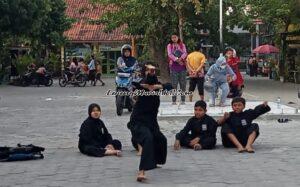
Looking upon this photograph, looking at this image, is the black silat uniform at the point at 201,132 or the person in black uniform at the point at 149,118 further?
the black silat uniform at the point at 201,132

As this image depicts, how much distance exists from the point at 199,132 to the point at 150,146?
264 centimetres

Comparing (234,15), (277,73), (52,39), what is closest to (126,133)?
(234,15)

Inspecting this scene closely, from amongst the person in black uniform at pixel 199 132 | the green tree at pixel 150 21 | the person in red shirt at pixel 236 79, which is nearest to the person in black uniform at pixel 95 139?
the person in black uniform at pixel 199 132

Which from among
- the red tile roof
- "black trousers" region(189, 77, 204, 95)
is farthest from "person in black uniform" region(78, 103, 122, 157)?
the red tile roof

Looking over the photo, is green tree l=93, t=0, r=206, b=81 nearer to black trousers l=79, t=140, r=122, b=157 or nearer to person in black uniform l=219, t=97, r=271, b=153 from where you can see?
person in black uniform l=219, t=97, r=271, b=153

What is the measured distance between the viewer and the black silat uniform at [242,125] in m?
10.9

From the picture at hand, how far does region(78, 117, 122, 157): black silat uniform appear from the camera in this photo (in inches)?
414

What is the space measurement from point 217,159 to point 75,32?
49.8m

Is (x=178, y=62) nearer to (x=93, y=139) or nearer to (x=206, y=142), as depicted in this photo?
(x=206, y=142)

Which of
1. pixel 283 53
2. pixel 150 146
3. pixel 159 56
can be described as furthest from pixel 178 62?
pixel 283 53

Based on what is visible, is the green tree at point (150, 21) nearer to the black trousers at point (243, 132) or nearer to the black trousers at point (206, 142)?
the black trousers at point (206, 142)

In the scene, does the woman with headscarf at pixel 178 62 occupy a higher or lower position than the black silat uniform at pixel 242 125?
higher

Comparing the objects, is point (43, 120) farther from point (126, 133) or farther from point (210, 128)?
point (210, 128)

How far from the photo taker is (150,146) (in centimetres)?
855
